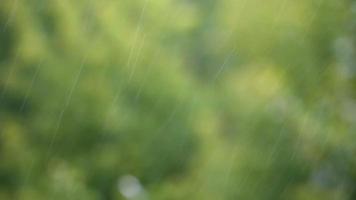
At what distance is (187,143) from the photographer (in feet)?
18.0

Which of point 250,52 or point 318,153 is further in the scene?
point 250,52

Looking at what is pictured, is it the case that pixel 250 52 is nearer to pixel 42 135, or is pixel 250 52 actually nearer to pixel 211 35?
pixel 211 35

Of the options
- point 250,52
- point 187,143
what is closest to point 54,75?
point 187,143

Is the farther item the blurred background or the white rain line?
the white rain line

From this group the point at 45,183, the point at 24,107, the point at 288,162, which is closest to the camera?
the point at 288,162

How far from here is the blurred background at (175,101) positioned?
4402 millimetres

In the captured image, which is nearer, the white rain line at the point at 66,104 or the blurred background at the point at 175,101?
the blurred background at the point at 175,101

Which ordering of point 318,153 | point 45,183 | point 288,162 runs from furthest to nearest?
point 45,183 → point 288,162 → point 318,153

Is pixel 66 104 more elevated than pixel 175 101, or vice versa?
pixel 175 101

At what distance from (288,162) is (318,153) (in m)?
0.35

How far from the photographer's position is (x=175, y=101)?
5.38 m

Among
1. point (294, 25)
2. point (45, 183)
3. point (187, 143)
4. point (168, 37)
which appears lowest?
point (45, 183)

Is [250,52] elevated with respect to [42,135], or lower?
elevated

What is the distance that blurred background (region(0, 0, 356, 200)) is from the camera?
4402 mm
